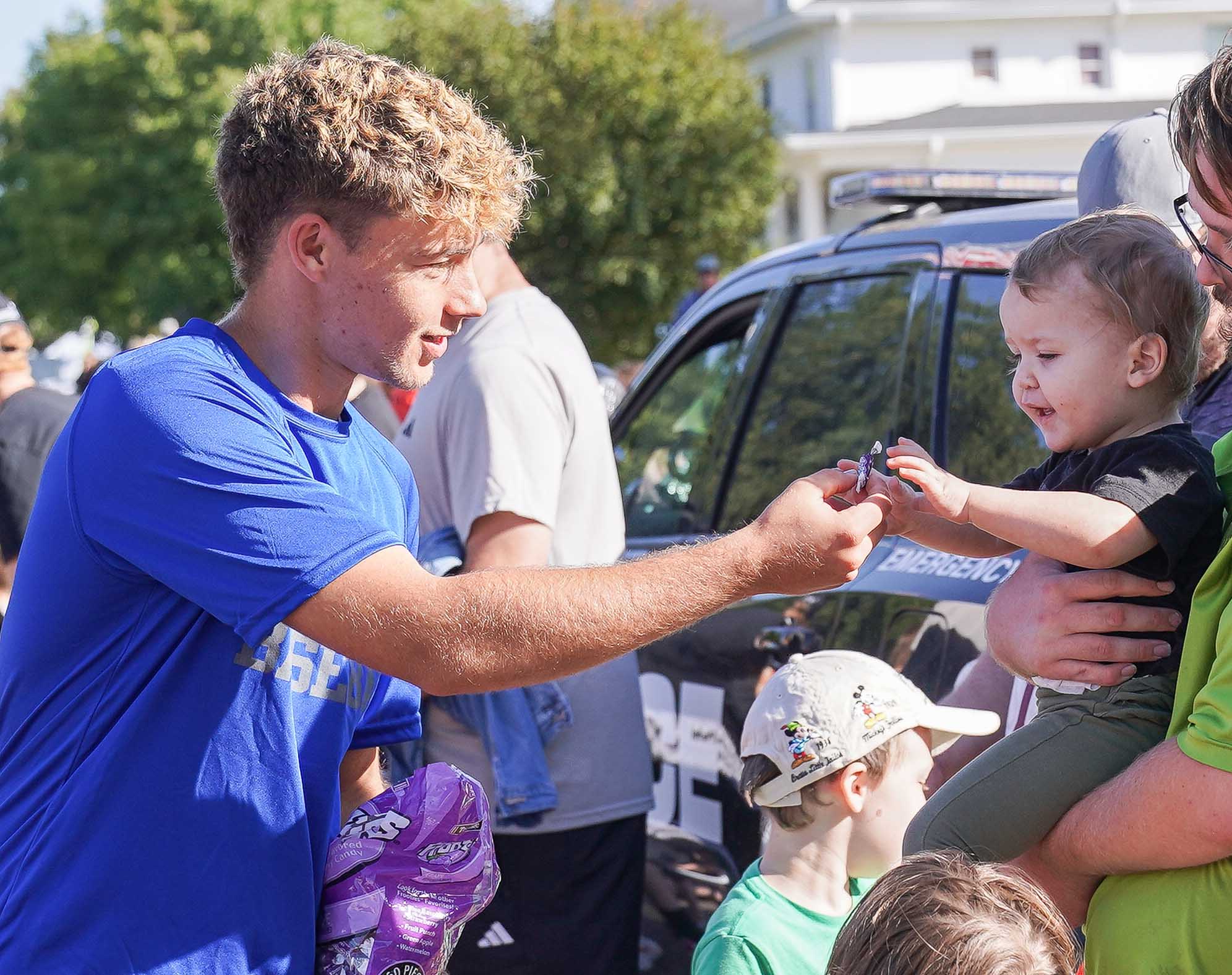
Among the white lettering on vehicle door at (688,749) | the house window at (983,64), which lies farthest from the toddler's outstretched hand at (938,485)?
the house window at (983,64)

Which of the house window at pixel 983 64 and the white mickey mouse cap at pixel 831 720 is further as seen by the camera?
the house window at pixel 983 64

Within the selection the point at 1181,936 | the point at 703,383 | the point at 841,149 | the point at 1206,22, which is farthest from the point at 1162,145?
the point at 1206,22

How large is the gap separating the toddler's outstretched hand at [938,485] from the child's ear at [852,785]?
2.23 ft

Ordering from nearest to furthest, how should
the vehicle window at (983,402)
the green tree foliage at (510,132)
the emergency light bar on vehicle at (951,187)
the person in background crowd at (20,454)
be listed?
the vehicle window at (983,402) < the emergency light bar on vehicle at (951,187) < the person in background crowd at (20,454) < the green tree foliage at (510,132)

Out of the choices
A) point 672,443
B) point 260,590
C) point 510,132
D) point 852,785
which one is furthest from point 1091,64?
point 260,590

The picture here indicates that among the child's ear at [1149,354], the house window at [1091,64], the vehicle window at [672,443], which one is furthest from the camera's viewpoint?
the house window at [1091,64]

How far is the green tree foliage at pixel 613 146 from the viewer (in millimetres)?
26234

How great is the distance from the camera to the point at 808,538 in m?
2.17

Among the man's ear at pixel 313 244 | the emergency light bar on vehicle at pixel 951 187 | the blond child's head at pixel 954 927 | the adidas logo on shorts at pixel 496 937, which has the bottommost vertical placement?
the adidas logo on shorts at pixel 496 937

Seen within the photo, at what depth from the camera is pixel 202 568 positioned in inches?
73.0

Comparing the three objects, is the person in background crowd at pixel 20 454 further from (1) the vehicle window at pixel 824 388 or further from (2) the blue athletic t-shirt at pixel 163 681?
(2) the blue athletic t-shirt at pixel 163 681

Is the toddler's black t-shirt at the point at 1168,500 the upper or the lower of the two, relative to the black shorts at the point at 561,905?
upper

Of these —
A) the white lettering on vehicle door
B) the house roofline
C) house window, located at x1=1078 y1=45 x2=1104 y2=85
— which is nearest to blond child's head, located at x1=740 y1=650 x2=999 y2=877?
the white lettering on vehicle door

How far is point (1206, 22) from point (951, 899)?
43204 millimetres
